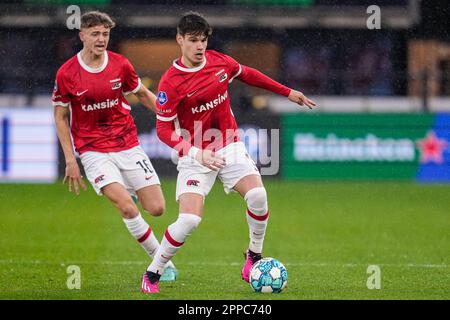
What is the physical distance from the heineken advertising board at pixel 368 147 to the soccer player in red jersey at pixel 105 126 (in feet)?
26.6

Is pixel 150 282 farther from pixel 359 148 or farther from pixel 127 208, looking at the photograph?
pixel 359 148

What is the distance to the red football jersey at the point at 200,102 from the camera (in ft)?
25.8

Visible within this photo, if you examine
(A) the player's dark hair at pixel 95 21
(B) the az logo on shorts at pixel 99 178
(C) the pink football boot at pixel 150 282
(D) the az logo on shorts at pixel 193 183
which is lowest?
(C) the pink football boot at pixel 150 282

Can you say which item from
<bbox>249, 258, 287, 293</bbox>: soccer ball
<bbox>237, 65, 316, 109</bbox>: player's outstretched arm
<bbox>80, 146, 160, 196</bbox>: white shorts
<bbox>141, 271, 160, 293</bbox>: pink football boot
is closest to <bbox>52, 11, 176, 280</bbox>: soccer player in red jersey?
<bbox>80, 146, 160, 196</bbox>: white shorts

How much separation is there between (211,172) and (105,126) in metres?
1.11

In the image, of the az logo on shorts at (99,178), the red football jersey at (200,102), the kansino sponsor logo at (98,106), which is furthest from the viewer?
the kansino sponsor logo at (98,106)

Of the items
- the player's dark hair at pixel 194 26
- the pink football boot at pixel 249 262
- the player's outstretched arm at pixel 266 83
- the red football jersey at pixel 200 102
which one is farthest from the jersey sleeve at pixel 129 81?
the pink football boot at pixel 249 262

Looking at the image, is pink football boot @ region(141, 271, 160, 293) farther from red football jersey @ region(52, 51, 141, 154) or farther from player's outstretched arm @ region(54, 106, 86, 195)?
red football jersey @ region(52, 51, 141, 154)

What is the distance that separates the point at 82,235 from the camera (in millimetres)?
11734

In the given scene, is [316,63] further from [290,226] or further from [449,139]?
[290,226]

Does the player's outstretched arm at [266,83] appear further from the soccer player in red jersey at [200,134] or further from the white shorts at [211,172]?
the white shorts at [211,172]

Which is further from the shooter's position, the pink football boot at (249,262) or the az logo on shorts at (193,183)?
the pink football boot at (249,262)

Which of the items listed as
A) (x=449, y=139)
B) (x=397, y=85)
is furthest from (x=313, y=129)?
(x=397, y=85)

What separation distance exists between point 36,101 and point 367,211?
6.46m
